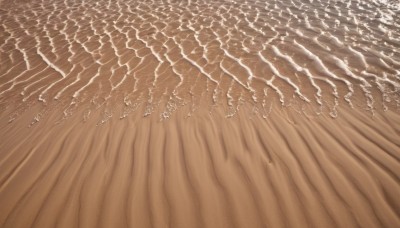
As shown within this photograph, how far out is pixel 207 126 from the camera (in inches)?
119

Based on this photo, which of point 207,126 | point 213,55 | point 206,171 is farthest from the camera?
point 213,55

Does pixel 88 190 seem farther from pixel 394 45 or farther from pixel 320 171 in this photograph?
pixel 394 45

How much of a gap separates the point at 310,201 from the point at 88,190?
1.88 metres

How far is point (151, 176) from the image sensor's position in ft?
8.07

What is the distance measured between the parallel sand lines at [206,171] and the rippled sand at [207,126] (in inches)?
0.5

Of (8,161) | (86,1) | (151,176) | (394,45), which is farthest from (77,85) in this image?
(86,1)

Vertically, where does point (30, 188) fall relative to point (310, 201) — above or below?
below

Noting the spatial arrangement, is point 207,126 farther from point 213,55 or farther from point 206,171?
point 213,55

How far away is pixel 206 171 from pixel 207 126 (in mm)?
667

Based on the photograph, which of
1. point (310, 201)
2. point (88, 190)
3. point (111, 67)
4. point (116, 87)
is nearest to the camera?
point (310, 201)

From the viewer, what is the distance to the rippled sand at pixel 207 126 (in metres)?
2.18

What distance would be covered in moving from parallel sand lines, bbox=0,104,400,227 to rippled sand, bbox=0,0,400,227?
0.04 ft

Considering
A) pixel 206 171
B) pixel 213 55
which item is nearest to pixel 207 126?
pixel 206 171

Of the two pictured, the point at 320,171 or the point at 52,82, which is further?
the point at 52,82
